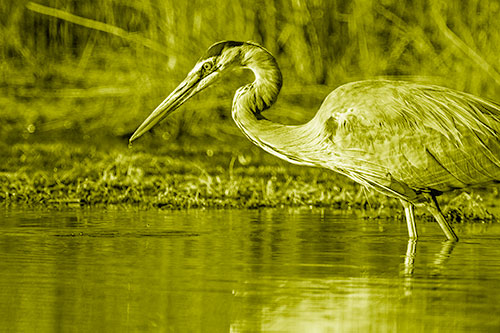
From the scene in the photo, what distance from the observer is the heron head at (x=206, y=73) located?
11.1 m

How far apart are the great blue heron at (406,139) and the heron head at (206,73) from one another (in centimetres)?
109

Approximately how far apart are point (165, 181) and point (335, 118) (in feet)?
13.5

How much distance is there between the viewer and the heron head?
36.3ft

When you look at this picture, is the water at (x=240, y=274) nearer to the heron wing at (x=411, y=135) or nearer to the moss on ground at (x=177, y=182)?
the heron wing at (x=411, y=135)

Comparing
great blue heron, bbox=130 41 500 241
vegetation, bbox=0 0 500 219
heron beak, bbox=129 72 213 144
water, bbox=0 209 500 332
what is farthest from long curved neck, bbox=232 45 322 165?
vegetation, bbox=0 0 500 219

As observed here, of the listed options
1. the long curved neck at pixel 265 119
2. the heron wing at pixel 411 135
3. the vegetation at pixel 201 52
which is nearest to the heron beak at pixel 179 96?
the long curved neck at pixel 265 119

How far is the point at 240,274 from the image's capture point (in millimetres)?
8148

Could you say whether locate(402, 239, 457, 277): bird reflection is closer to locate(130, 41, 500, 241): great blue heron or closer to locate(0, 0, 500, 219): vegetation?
locate(130, 41, 500, 241): great blue heron

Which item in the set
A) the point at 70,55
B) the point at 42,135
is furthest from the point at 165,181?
the point at 70,55

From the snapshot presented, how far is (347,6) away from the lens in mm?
18281

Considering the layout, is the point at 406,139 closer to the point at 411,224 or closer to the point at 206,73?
the point at 411,224

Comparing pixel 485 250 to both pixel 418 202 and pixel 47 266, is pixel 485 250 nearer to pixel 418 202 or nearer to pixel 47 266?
pixel 418 202

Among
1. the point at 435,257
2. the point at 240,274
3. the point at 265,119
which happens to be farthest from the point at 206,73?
the point at 240,274

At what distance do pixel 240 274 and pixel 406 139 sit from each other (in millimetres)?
2360
